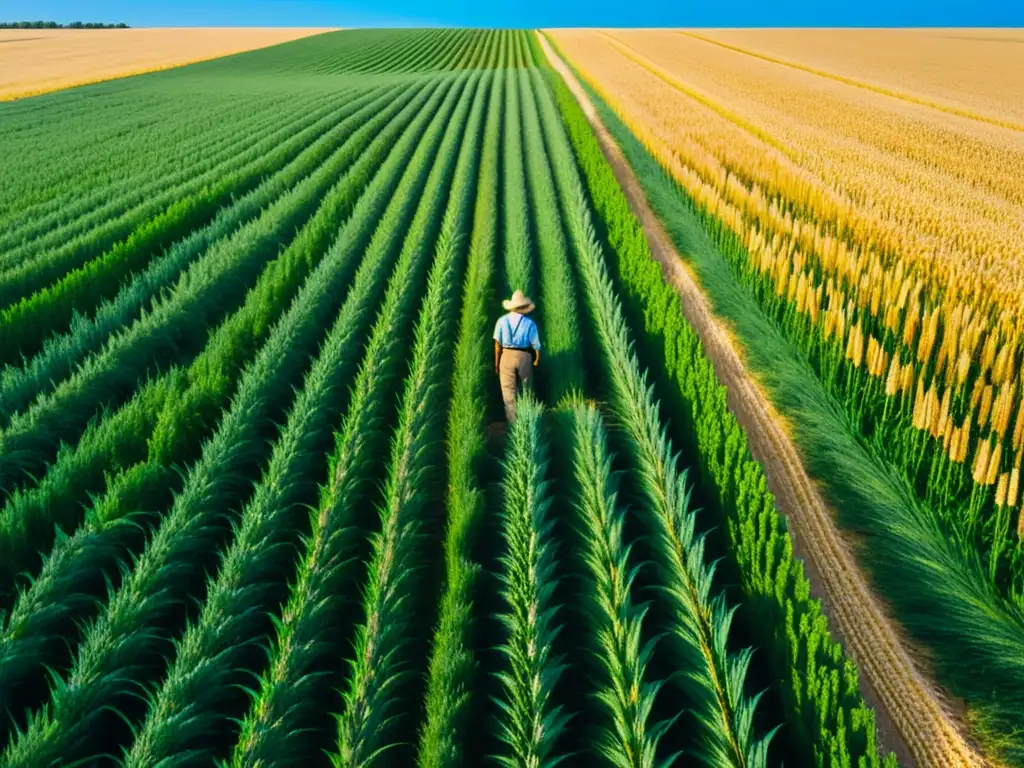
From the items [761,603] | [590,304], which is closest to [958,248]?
[590,304]

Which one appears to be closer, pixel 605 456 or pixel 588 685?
pixel 588 685

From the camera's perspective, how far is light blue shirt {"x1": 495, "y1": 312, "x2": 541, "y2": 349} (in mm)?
6215

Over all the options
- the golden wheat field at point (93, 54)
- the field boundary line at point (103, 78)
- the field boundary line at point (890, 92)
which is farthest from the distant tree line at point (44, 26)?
the field boundary line at point (890, 92)

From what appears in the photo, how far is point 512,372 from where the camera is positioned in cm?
636

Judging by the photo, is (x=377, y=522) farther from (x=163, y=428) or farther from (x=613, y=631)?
(x=613, y=631)

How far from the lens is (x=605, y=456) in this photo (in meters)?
5.48

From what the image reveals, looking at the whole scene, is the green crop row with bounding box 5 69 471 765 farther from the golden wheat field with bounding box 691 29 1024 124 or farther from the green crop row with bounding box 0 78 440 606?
the golden wheat field with bounding box 691 29 1024 124

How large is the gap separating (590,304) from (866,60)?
43.3 m

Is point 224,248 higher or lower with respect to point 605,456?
higher

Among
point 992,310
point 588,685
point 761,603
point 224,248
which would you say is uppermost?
point 224,248

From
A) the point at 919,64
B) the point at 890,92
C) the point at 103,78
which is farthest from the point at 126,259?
the point at 919,64

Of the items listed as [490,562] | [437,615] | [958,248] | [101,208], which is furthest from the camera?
[101,208]

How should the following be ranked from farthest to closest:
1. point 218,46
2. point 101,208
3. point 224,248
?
point 218,46, point 101,208, point 224,248

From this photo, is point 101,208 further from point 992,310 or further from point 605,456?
point 992,310
